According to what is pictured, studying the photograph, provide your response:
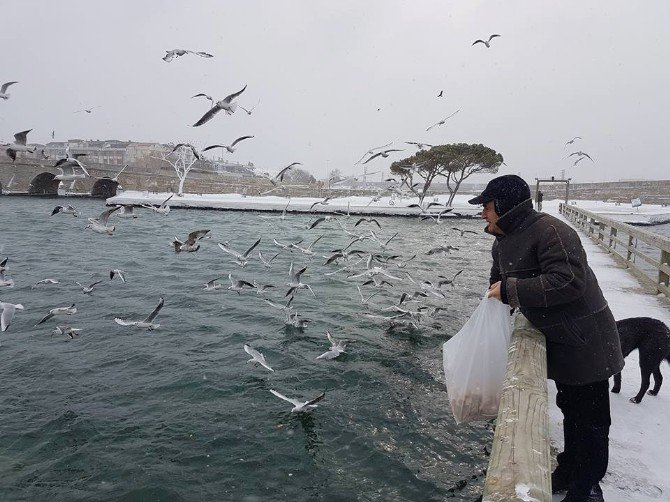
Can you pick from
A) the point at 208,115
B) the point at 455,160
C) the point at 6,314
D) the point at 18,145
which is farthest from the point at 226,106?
the point at 455,160

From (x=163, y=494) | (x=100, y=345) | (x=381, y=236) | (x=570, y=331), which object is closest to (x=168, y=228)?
(x=381, y=236)

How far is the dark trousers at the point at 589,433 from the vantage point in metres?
2.70

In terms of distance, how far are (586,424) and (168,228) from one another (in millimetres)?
25767

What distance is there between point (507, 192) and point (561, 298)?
0.73 meters

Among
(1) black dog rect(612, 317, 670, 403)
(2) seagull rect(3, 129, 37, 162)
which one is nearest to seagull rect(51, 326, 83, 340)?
(2) seagull rect(3, 129, 37, 162)

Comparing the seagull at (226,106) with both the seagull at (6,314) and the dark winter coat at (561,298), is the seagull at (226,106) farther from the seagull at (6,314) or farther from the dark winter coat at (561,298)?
the dark winter coat at (561,298)

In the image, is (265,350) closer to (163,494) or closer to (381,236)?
(163,494)

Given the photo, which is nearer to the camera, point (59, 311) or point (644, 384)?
point (644, 384)

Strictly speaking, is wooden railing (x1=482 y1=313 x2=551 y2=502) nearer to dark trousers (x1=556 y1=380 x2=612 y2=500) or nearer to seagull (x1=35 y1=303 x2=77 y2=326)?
dark trousers (x1=556 y1=380 x2=612 y2=500)

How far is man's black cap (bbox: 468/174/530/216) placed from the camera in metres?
2.80

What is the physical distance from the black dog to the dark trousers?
1.89 meters

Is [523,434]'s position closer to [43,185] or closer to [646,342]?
[646,342]

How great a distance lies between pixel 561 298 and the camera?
8.21ft

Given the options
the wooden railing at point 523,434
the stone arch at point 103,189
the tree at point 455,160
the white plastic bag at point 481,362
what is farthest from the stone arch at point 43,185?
the wooden railing at point 523,434
